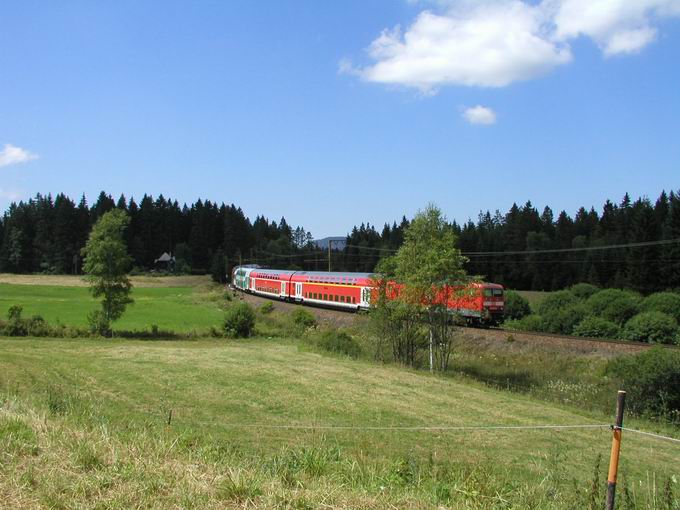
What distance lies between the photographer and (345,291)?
47.6 meters

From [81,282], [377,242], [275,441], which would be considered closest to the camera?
[275,441]

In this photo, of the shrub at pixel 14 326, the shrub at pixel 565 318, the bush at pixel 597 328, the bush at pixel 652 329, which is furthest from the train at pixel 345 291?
the shrub at pixel 14 326

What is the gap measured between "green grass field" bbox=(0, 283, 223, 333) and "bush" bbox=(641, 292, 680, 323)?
3053cm

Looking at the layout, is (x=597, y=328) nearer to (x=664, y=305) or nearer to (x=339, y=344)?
(x=664, y=305)

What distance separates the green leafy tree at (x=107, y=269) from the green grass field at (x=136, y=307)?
4.00m

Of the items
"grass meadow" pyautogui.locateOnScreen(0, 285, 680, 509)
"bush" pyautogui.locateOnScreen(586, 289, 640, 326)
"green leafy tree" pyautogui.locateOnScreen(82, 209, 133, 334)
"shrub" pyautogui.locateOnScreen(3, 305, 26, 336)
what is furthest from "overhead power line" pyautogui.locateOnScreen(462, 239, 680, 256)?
"shrub" pyautogui.locateOnScreen(3, 305, 26, 336)

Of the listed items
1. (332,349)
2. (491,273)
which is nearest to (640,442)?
(332,349)

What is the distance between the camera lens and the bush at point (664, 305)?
1444 inches

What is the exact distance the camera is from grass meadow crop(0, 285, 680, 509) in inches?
186

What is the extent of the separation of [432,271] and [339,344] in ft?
28.4

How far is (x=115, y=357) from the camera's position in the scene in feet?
84.7

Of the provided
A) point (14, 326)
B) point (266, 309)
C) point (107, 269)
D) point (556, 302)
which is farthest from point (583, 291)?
point (14, 326)

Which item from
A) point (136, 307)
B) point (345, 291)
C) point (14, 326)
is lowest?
point (136, 307)

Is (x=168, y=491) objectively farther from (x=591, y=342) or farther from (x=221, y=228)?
(x=221, y=228)
